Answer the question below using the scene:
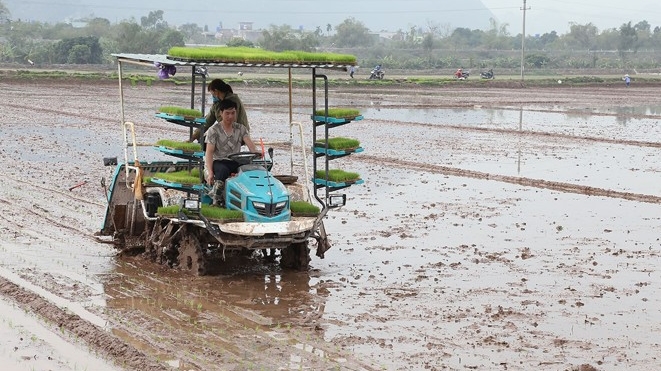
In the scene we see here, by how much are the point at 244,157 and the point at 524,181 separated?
8.97 meters

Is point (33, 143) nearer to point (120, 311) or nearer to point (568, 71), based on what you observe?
point (120, 311)

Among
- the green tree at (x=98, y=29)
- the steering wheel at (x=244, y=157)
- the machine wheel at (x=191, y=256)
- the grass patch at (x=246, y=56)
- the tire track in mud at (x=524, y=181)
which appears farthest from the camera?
the green tree at (x=98, y=29)

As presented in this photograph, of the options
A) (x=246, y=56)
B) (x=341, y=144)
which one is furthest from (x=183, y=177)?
(x=341, y=144)

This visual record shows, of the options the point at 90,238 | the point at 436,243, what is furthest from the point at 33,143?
the point at 436,243

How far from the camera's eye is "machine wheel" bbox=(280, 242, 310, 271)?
40.0 feet

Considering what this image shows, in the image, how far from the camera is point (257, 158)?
39.5 ft

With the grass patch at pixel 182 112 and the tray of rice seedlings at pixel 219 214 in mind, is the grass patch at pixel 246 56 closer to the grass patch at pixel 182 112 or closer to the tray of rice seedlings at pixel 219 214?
the grass patch at pixel 182 112

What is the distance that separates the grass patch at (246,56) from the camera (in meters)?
11.1

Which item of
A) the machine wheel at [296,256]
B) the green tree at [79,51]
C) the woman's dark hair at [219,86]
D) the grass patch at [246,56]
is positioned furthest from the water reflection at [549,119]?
the green tree at [79,51]

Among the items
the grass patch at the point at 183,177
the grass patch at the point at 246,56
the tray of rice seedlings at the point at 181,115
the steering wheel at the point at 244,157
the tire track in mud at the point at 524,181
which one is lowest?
the tire track in mud at the point at 524,181

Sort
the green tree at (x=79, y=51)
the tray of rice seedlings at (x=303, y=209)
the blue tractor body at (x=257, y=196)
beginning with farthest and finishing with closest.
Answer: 1. the green tree at (x=79, y=51)
2. the tray of rice seedlings at (x=303, y=209)
3. the blue tractor body at (x=257, y=196)

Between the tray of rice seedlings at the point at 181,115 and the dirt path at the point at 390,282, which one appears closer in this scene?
the dirt path at the point at 390,282

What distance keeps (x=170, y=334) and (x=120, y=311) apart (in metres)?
1.00

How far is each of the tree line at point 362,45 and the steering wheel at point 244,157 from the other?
2594 inches
